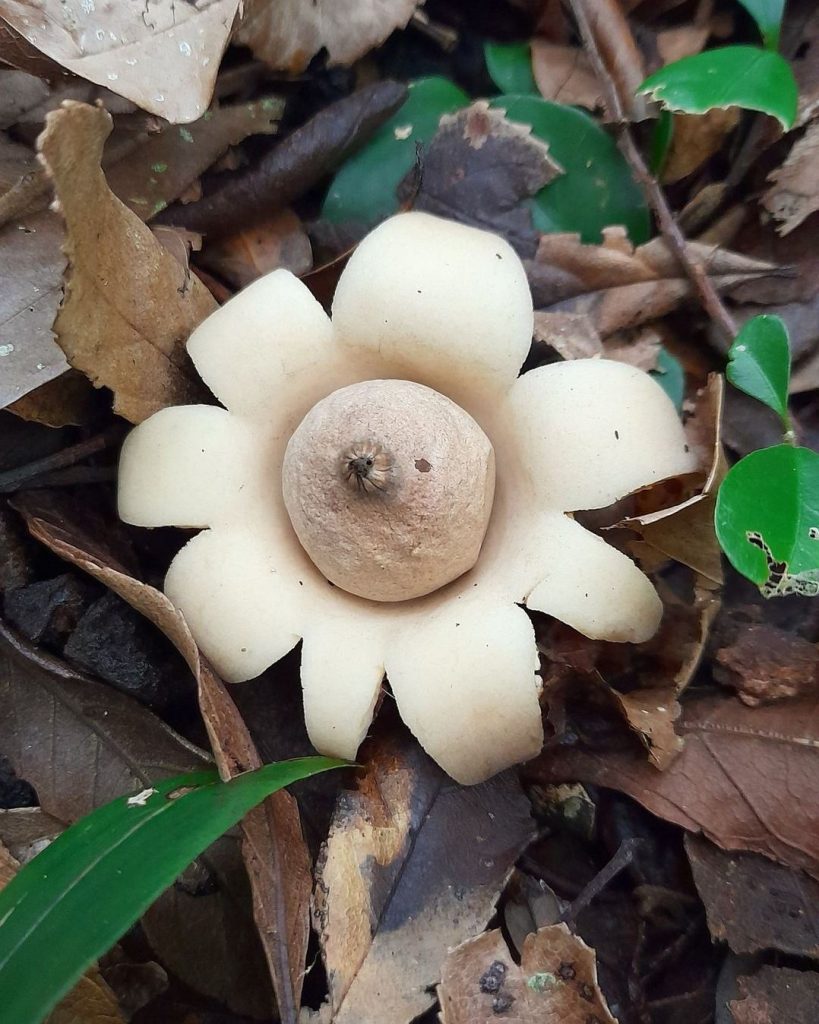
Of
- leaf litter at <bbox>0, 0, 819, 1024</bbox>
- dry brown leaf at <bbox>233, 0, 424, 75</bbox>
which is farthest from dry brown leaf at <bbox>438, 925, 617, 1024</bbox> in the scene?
dry brown leaf at <bbox>233, 0, 424, 75</bbox>

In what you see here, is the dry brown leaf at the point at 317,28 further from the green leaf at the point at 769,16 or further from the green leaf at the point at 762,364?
the green leaf at the point at 762,364

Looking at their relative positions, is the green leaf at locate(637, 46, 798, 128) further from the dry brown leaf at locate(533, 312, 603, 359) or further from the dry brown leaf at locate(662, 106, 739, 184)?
the dry brown leaf at locate(533, 312, 603, 359)

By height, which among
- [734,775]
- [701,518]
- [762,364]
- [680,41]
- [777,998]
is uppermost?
[680,41]

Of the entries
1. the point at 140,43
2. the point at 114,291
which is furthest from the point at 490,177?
the point at 114,291

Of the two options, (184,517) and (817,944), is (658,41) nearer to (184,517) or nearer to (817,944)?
(184,517)

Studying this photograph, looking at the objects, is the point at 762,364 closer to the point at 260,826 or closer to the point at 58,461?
the point at 260,826

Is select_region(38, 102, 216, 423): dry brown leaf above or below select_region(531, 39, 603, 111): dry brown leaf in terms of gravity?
above
